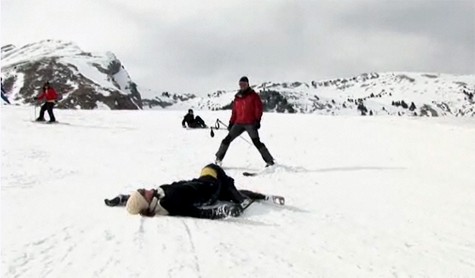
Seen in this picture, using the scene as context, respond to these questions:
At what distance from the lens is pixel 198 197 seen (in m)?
6.86

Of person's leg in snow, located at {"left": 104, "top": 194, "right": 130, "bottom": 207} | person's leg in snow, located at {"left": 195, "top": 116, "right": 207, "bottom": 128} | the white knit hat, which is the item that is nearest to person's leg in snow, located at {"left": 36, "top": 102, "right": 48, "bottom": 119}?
person's leg in snow, located at {"left": 195, "top": 116, "right": 207, "bottom": 128}

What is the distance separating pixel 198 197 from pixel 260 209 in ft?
3.33

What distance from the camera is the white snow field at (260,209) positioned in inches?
191

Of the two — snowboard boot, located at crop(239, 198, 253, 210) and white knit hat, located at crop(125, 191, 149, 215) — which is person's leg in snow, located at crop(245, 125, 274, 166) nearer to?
snowboard boot, located at crop(239, 198, 253, 210)

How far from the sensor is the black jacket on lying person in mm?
6531

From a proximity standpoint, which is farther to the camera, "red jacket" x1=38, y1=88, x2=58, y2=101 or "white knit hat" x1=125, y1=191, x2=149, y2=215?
"red jacket" x1=38, y1=88, x2=58, y2=101

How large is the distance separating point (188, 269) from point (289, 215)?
281 centimetres

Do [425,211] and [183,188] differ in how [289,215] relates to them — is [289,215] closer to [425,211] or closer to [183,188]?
[183,188]

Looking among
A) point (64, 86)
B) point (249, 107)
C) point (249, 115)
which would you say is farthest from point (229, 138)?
point (64, 86)

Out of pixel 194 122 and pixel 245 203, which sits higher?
pixel 194 122

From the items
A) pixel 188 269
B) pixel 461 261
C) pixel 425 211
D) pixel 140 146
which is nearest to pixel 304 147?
pixel 140 146

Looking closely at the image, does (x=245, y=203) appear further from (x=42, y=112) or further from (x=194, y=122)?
(x=42, y=112)

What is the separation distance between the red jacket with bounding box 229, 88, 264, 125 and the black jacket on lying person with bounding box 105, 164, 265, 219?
4.03 metres

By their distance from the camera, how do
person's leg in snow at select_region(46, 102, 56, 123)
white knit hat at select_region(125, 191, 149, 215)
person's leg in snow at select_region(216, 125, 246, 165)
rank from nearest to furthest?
white knit hat at select_region(125, 191, 149, 215) → person's leg in snow at select_region(216, 125, 246, 165) → person's leg in snow at select_region(46, 102, 56, 123)
